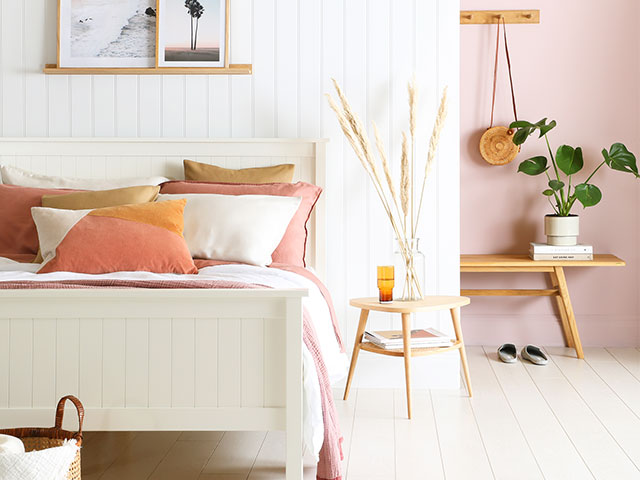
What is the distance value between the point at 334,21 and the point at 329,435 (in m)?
2.16

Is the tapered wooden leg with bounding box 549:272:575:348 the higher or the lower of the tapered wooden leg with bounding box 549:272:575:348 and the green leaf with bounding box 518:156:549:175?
the lower

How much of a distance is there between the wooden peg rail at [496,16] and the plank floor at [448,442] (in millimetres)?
2159

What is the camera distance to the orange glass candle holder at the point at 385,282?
3.34 m

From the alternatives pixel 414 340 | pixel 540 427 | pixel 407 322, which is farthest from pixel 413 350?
pixel 540 427

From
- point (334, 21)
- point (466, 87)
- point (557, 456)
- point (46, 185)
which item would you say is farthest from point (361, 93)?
point (557, 456)

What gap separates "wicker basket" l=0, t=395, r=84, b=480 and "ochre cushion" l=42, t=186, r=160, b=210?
1.29 metres

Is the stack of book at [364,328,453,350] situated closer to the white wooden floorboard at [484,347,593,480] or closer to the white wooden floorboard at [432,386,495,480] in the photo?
the white wooden floorboard at [432,386,495,480]

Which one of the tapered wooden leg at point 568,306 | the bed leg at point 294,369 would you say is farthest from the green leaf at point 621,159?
the bed leg at point 294,369

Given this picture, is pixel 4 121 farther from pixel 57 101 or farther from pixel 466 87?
pixel 466 87

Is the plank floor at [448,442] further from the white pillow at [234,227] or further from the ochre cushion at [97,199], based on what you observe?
the ochre cushion at [97,199]

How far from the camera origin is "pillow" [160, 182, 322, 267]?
3367 mm

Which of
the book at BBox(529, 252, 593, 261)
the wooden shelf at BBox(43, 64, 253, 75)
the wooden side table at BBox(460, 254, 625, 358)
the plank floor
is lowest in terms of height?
the plank floor

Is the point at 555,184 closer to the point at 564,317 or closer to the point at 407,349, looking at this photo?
the point at 564,317

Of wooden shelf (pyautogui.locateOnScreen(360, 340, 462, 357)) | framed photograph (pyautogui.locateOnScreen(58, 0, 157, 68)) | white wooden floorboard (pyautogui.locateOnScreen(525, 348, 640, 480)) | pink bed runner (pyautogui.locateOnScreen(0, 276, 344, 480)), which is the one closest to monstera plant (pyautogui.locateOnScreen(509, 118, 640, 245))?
white wooden floorboard (pyautogui.locateOnScreen(525, 348, 640, 480))
